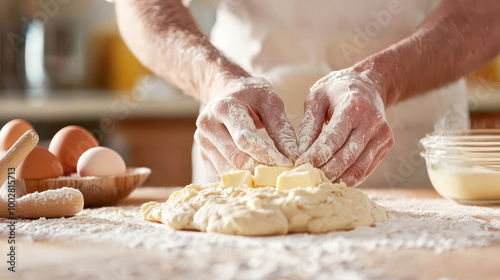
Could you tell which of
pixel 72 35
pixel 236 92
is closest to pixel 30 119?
pixel 72 35

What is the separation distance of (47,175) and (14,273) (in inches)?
21.5

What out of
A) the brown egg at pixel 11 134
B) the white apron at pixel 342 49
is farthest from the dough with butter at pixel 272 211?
the white apron at pixel 342 49

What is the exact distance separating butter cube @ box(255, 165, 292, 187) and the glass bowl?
0.47m

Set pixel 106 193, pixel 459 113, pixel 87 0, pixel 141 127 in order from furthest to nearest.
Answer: pixel 87 0 → pixel 141 127 → pixel 459 113 → pixel 106 193

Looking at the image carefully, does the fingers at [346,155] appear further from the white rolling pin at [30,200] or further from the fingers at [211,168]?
the white rolling pin at [30,200]

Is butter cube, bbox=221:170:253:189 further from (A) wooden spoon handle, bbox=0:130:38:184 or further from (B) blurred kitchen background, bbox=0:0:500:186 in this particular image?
(B) blurred kitchen background, bbox=0:0:500:186

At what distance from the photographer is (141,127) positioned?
2922 millimetres

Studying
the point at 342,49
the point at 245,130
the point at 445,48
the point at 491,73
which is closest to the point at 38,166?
the point at 245,130

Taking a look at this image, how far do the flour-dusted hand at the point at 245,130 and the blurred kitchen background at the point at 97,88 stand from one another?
159 cm

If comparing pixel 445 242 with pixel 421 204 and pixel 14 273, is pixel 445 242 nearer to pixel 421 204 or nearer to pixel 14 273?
pixel 421 204

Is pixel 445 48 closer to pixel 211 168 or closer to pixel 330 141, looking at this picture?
pixel 330 141

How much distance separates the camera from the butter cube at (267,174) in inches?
39.7

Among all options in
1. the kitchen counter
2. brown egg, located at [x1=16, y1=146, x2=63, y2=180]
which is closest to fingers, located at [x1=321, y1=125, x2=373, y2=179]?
the kitchen counter

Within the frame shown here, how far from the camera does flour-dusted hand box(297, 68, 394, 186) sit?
105 cm
